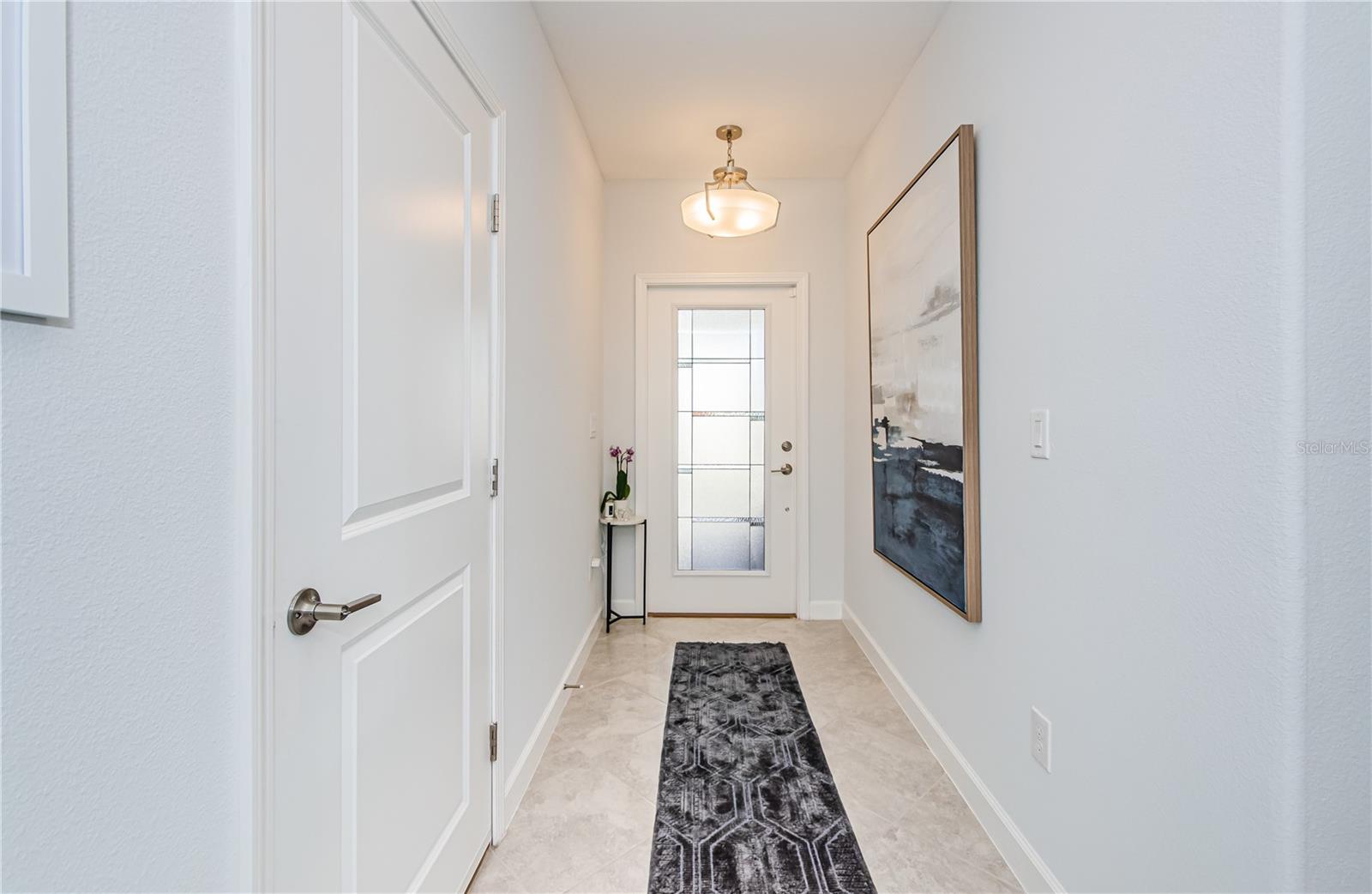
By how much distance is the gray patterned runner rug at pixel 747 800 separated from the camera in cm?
160

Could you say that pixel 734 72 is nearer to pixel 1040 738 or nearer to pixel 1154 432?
pixel 1154 432

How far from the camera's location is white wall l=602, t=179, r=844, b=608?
3734mm

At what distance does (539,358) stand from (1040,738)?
185cm

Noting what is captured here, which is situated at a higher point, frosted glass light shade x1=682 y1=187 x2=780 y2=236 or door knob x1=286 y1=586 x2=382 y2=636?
frosted glass light shade x1=682 y1=187 x2=780 y2=236

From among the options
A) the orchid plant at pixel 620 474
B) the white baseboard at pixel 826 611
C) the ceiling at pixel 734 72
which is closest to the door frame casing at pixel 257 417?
the ceiling at pixel 734 72

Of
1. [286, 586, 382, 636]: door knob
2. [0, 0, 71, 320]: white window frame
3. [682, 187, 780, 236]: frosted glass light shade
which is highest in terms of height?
[682, 187, 780, 236]: frosted glass light shade

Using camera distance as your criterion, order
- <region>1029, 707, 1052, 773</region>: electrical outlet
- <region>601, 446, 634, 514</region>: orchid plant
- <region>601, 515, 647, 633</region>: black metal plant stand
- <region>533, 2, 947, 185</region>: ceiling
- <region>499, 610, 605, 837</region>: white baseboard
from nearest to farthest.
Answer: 1. <region>1029, 707, 1052, 773</region>: electrical outlet
2. <region>499, 610, 605, 837</region>: white baseboard
3. <region>533, 2, 947, 185</region>: ceiling
4. <region>601, 515, 647, 633</region>: black metal plant stand
5. <region>601, 446, 634, 514</region>: orchid plant

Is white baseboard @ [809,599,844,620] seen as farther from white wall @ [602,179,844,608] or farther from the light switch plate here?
the light switch plate

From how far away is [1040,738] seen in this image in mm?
1527

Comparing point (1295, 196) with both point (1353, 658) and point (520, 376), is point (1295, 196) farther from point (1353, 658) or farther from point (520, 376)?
point (520, 376)

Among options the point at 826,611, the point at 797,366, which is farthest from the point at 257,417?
the point at 826,611

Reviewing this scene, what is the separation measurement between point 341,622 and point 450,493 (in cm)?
48

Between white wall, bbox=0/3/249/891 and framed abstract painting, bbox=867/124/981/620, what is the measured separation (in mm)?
1787

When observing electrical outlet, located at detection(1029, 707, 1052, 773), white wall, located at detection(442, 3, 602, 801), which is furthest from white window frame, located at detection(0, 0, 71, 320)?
electrical outlet, located at detection(1029, 707, 1052, 773)
